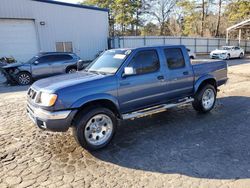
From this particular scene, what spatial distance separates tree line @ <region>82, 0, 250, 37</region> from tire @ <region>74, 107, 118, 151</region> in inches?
1412

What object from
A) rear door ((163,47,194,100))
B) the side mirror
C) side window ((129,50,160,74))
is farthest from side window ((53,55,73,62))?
the side mirror

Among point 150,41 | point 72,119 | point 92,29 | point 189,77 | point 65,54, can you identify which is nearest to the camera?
point 72,119

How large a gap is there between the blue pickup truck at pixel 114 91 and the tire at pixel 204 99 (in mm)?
26

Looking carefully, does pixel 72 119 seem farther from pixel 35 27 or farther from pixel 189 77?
pixel 35 27

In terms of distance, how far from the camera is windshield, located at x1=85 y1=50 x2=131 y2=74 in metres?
5.02

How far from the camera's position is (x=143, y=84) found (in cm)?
513

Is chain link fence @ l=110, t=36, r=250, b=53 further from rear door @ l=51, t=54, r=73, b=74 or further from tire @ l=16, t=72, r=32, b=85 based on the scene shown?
tire @ l=16, t=72, r=32, b=85

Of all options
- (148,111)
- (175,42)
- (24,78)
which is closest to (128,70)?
(148,111)

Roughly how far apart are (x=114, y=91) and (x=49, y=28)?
19.2m

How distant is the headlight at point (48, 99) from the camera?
4.12 m

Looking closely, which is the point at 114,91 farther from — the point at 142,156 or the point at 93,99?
the point at 142,156

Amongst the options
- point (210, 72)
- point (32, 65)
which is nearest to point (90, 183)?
point (210, 72)

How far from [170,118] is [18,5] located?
1831 cm

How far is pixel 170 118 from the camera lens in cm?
631
